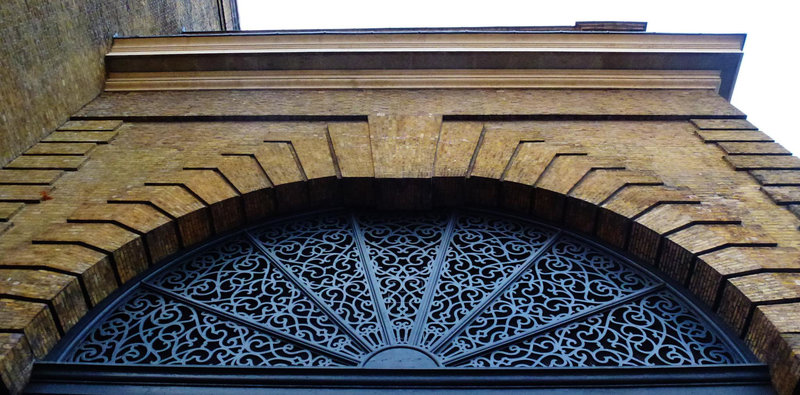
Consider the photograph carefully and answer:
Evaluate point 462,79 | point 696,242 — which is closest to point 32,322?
point 696,242

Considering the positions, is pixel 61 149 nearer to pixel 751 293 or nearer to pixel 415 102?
pixel 415 102

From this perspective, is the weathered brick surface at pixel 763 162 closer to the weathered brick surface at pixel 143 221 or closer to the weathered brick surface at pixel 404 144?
the weathered brick surface at pixel 404 144

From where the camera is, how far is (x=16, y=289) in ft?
16.5

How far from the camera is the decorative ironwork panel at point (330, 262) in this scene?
18.4ft

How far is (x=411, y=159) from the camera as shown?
6.97 metres

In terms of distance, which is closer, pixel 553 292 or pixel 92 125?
pixel 553 292

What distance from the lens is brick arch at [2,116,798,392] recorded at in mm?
5059

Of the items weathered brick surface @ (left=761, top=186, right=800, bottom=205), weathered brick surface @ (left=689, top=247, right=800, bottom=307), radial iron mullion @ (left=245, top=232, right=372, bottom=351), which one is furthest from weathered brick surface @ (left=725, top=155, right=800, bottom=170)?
radial iron mullion @ (left=245, top=232, right=372, bottom=351)

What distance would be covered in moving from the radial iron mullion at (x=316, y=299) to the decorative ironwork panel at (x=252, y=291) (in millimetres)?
31

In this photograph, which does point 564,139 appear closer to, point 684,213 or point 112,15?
point 684,213

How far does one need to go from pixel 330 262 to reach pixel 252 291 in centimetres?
77

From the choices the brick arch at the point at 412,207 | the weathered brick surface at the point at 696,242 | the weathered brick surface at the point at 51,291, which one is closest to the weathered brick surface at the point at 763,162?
the brick arch at the point at 412,207

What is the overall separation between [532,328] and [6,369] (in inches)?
144

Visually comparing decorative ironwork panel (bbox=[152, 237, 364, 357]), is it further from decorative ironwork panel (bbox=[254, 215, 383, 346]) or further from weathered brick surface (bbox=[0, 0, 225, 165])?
weathered brick surface (bbox=[0, 0, 225, 165])
